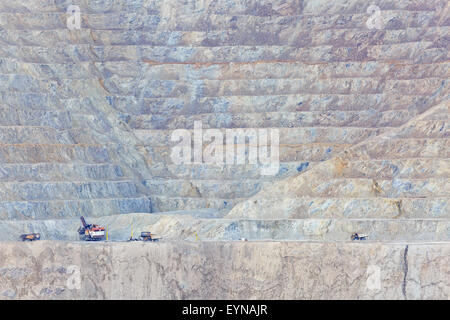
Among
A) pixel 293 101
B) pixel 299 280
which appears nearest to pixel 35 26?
pixel 293 101

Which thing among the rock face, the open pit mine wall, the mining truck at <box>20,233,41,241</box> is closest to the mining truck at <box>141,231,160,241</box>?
the open pit mine wall

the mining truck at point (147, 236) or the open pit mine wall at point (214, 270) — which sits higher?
the mining truck at point (147, 236)

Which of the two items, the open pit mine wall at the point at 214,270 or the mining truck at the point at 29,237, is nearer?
the open pit mine wall at the point at 214,270

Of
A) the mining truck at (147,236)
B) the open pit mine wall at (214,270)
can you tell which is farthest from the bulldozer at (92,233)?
the open pit mine wall at (214,270)

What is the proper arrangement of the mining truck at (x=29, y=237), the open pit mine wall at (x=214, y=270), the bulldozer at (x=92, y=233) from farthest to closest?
the bulldozer at (x=92, y=233) → the mining truck at (x=29, y=237) → the open pit mine wall at (x=214, y=270)

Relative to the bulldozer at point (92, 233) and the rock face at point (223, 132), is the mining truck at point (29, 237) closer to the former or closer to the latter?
the bulldozer at point (92, 233)

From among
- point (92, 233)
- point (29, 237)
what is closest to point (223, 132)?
point (92, 233)

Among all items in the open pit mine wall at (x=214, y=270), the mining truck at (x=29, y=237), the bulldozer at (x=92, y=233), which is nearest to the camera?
the open pit mine wall at (x=214, y=270)

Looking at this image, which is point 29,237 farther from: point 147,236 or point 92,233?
point 147,236

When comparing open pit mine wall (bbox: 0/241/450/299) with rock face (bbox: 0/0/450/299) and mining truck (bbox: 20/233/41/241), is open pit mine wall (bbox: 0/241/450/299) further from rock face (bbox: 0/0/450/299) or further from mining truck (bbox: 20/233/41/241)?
mining truck (bbox: 20/233/41/241)
